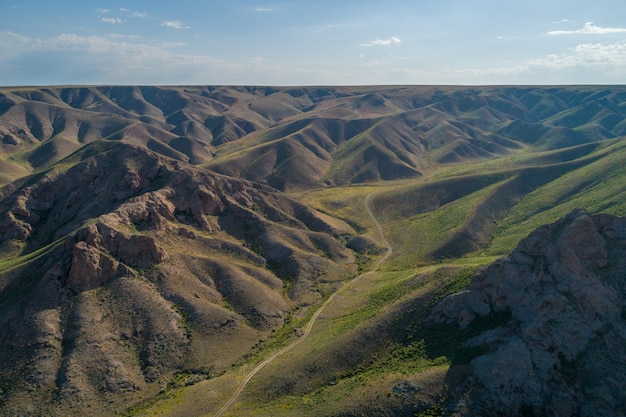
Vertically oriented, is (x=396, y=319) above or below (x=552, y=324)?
below

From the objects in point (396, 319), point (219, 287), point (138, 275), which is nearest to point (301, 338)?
point (396, 319)

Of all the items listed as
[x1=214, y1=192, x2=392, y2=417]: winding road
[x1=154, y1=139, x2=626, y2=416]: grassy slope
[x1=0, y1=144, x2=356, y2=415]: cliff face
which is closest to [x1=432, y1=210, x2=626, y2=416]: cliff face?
[x1=154, y1=139, x2=626, y2=416]: grassy slope

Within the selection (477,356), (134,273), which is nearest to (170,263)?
(134,273)

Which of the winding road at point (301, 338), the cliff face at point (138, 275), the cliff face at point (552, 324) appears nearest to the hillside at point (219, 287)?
the cliff face at point (138, 275)

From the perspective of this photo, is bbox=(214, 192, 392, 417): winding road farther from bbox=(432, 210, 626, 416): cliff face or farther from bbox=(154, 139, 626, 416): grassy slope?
bbox=(432, 210, 626, 416): cliff face

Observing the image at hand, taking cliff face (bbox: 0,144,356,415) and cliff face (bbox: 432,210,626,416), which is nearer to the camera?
cliff face (bbox: 432,210,626,416)

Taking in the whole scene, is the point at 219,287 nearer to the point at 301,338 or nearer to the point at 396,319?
the point at 301,338

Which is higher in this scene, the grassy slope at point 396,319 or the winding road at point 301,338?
the grassy slope at point 396,319

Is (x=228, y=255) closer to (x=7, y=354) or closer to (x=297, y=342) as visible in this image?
(x=297, y=342)

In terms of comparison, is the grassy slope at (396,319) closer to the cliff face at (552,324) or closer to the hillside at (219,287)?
the hillside at (219,287)
